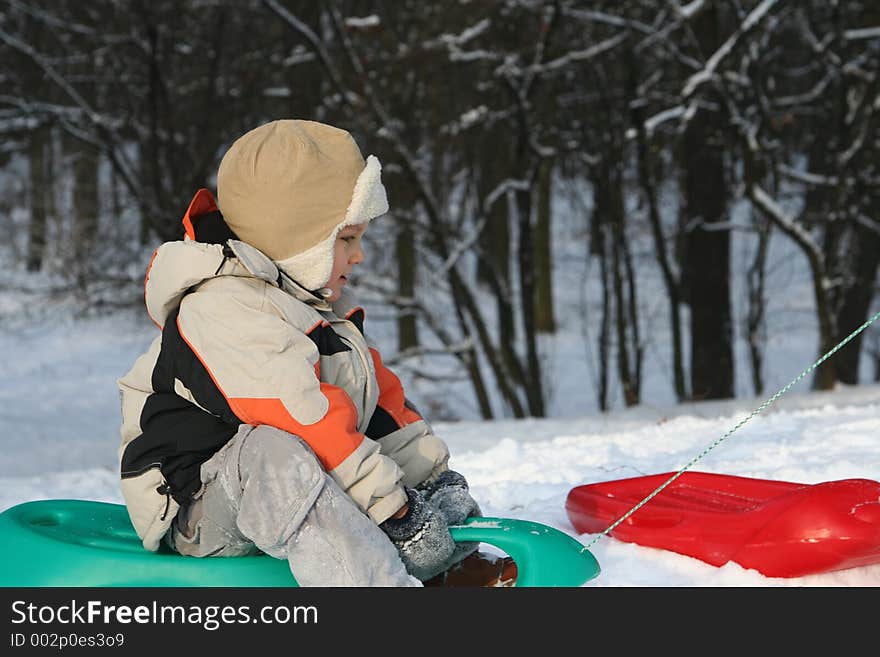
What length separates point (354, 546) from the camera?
6.88ft

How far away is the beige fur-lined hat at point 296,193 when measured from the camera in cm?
229

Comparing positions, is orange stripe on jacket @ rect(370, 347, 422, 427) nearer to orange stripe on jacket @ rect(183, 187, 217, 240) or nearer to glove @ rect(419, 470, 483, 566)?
glove @ rect(419, 470, 483, 566)

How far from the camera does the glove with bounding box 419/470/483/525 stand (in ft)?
8.05

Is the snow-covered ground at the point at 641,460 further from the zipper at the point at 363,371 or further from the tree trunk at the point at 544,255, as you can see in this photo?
the tree trunk at the point at 544,255

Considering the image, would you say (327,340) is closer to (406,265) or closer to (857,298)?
(406,265)

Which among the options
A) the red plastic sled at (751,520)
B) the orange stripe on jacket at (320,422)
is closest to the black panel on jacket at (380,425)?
the orange stripe on jacket at (320,422)

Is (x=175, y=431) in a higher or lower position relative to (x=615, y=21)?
lower

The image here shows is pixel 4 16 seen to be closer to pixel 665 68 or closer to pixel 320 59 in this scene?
pixel 320 59

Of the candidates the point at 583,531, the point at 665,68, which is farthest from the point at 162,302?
the point at 665,68

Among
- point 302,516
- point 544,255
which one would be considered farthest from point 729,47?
point 544,255

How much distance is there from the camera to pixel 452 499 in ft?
8.14

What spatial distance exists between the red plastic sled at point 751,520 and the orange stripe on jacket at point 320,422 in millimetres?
1025

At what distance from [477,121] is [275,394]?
293 inches
